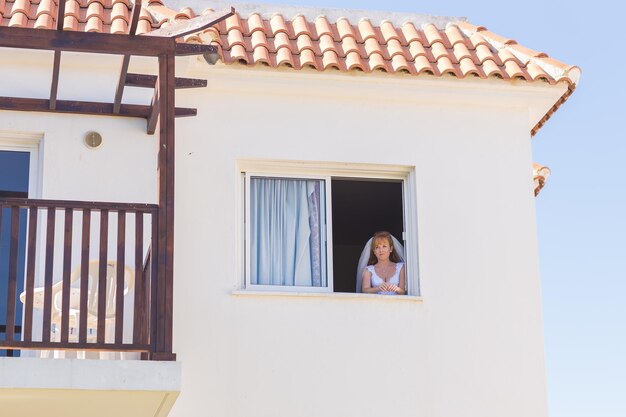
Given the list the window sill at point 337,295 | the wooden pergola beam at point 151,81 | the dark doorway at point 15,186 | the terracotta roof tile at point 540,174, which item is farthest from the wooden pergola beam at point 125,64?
the terracotta roof tile at point 540,174

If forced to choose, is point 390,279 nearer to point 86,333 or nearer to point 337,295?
point 337,295

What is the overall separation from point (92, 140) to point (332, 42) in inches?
105

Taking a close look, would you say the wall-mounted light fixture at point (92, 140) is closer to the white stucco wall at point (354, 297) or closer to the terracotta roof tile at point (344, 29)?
the white stucco wall at point (354, 297)

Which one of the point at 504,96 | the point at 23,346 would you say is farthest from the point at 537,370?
the point at 23,346

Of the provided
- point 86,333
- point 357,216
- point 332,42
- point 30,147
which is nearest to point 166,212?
point 86,333

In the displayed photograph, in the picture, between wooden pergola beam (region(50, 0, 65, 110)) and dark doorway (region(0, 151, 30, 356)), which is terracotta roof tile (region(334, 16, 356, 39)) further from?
dark doorway (region(0, 151, 30, 356))

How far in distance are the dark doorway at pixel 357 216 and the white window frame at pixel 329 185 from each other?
212 millimetres

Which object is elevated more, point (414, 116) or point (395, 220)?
point (414, 116)

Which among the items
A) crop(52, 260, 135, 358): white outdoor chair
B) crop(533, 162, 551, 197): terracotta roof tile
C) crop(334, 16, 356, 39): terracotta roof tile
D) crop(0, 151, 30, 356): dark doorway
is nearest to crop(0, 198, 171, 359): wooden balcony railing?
crop(52, 260, 135, 358): white outdoor chair

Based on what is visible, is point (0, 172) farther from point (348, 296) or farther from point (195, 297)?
point (348, 296)

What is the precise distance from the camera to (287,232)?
1345 centimetres

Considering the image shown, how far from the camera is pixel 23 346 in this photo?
10656 millimetres

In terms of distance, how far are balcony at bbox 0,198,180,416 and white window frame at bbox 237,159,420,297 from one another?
6.20ft

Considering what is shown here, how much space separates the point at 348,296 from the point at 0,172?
11.4 feet
